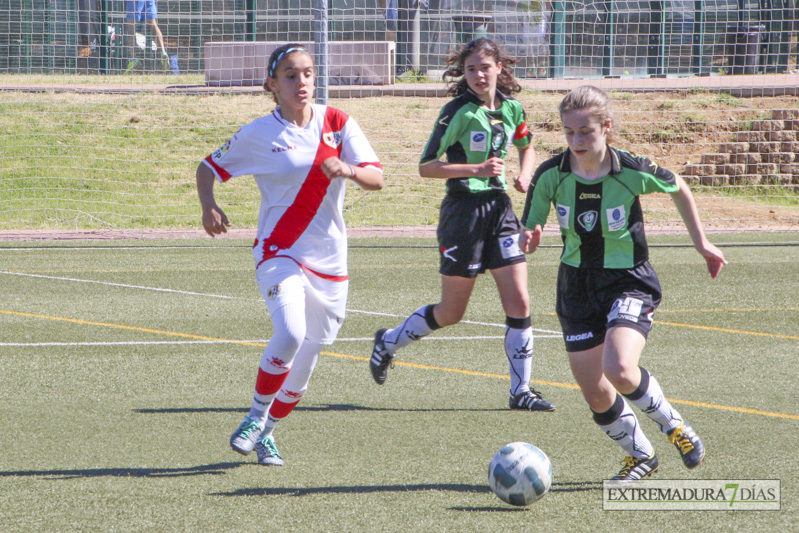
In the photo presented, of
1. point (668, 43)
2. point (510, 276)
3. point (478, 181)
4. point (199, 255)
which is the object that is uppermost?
point (668, 43)

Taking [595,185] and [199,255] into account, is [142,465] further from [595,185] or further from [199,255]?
[199,255]

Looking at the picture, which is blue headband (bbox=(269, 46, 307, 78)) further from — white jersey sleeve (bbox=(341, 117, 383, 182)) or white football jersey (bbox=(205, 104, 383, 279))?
white jersey sleeve (bbox=(341, 117, 383, 182))

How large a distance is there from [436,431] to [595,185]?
1648 mm

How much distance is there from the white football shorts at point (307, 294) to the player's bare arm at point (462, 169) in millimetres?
1216

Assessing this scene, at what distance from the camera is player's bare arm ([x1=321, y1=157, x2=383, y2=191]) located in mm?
4453

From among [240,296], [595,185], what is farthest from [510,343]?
[240,296]

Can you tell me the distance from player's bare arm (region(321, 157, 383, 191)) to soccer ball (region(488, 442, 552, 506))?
4.73ft

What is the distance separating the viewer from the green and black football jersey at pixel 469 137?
19.5 feet

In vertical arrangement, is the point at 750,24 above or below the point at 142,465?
above

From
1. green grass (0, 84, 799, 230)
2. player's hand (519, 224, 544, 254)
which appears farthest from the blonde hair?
green grass (0, 84, 799, 230)

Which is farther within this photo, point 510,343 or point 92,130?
point 92,130

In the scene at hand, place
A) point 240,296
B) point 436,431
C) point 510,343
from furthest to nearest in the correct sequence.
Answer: point 240,296
point 510,343
point 436,431

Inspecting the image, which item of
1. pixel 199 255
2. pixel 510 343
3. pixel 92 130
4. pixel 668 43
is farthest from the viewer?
pixel 668 43

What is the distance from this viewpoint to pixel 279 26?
19.0 meters
